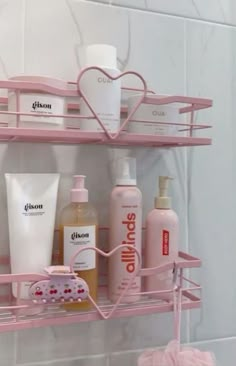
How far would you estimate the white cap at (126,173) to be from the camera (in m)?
0.73

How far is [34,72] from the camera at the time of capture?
30.0 inches

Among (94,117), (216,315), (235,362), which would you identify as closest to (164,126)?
(94,117)

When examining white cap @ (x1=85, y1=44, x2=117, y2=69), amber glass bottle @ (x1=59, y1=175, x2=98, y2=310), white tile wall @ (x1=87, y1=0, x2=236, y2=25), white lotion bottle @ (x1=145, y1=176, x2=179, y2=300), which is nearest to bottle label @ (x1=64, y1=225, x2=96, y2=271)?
amber glass bottle @ (x1=59, y1=175, x2=98, y2=310)

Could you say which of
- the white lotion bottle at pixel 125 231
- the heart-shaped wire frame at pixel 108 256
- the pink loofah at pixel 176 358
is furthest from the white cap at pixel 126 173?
the pink loofah at pixel 176 358

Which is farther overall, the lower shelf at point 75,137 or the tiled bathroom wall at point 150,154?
the tiled bathroom wall at point 150,154

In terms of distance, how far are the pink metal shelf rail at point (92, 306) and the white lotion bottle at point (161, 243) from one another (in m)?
0.01

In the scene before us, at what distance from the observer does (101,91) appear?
0.69 meters

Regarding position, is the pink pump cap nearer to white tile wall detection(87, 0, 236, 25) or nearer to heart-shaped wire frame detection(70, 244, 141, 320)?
heart-shaped wire frame detection(70, 244, 141, 320)

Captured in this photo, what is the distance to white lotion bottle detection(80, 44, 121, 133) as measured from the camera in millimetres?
685

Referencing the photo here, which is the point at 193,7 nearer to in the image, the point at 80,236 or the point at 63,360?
the point at 80,236

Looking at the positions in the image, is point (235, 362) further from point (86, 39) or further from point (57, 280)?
point (86, 39)

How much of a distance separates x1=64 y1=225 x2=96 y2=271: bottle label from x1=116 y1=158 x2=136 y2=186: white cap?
0.31 ft

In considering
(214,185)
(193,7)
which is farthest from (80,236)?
(193,7)

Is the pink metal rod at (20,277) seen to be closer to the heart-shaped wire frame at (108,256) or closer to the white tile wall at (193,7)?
the heart-shaped wire frame at (108,256)
